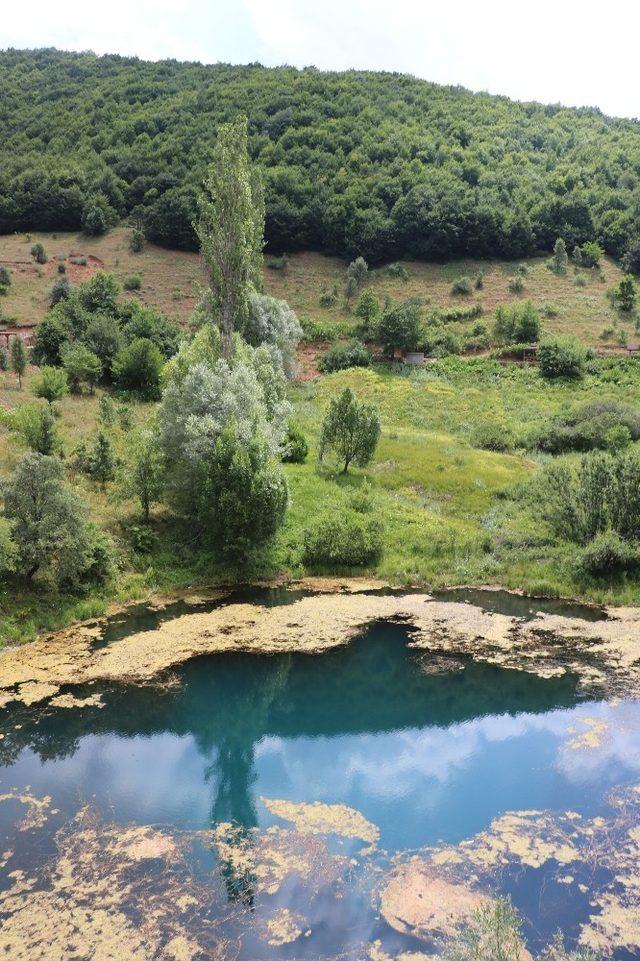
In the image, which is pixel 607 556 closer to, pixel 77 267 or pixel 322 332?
pixel 322 332

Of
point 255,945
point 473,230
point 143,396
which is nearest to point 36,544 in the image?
point 255,945

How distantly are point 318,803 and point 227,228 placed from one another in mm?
30638

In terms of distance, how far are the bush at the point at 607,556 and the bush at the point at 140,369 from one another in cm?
3098

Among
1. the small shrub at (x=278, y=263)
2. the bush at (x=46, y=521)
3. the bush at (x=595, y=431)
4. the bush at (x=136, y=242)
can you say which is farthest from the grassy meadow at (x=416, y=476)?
the bush at (x=136, y=242)

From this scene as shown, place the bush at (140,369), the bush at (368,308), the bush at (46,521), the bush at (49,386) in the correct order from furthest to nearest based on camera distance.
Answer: the bush at (368,308), the bush at (140,369), the bush at (49,386), the bush at (46,521)

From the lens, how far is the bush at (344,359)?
6350 cm

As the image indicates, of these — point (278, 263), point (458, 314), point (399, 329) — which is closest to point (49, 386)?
point (399, 329)

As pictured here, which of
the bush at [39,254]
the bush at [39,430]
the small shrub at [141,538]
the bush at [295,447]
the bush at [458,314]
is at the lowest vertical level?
the small shrub at [141,538]

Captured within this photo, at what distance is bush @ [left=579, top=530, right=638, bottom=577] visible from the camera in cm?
2966

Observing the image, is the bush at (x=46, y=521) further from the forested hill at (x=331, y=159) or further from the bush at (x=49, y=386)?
the forested hill at (x=331, y=159)

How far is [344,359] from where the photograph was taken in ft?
209

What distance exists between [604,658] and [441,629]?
17.7 feet

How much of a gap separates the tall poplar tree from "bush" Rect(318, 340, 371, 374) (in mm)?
22827

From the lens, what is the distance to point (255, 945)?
13.6 m
